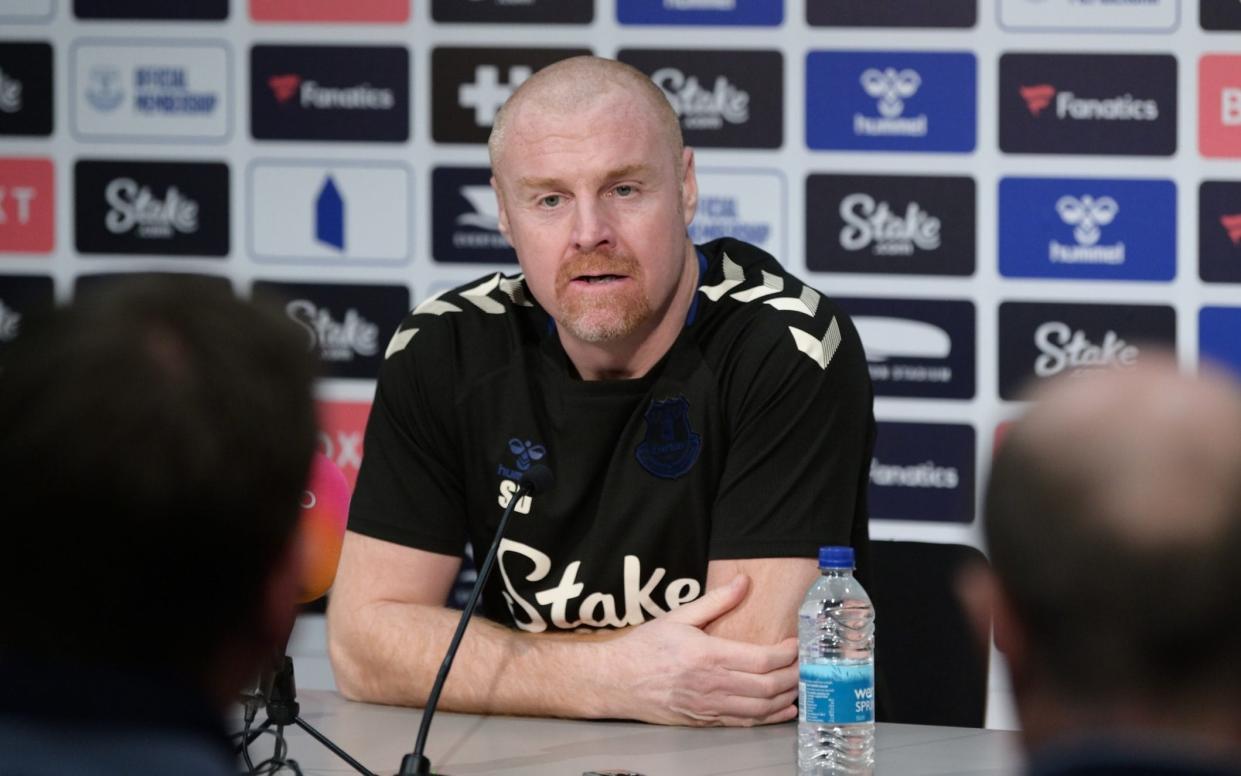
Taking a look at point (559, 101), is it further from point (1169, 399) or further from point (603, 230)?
point (1169, 399)

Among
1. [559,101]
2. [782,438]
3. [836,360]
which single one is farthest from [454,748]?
[559,101]

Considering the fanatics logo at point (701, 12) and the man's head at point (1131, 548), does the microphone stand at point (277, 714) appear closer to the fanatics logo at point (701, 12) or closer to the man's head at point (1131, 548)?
the man's head at point (1131, 548)

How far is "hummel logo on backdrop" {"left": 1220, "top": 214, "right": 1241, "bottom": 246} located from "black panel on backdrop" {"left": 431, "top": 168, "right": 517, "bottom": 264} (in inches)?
61.1

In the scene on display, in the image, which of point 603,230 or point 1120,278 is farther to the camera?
point 1120,278

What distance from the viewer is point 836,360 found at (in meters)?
2.15

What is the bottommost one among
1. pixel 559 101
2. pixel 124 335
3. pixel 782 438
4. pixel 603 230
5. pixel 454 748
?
pixel 454 748

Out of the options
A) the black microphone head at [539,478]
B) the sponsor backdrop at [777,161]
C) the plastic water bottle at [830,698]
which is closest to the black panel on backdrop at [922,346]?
the sponsor backdrop at [777,161]

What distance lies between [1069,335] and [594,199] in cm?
148

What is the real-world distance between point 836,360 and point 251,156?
188 centimetres

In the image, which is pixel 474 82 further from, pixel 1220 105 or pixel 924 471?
pixel 1220 105

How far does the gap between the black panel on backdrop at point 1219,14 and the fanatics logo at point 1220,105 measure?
2.6 inches

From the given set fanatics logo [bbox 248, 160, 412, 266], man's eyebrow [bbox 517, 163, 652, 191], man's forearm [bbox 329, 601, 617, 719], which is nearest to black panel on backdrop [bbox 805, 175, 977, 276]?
fanatics logo [bbox 248, 160, 412, 266]

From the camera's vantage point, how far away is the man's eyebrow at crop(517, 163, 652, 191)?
221 cm

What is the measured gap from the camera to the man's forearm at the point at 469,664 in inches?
75.6
